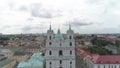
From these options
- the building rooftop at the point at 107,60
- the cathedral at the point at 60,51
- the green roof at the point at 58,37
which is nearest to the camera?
the cathedral at the point at 60,51

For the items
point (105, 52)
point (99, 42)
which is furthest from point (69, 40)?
point (99, 42)

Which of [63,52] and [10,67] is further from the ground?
[63,52]

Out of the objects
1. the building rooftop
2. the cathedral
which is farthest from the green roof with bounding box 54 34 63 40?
the building rooftop

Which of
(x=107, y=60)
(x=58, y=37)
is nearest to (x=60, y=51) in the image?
(x=58, y=37)

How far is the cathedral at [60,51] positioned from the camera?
49.7 meters

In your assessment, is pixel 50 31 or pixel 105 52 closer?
pixel 50 31

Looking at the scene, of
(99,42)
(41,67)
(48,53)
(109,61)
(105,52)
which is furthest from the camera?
(99,42)

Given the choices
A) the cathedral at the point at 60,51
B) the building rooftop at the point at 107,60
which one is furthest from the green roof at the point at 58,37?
the building rooftop at the point at 107,60

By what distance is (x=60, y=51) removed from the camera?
5003 centimetres

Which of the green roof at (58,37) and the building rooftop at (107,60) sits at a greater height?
the green roof at (58,37)

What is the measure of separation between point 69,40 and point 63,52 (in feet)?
7.59

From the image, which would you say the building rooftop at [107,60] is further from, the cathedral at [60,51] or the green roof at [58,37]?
the green roof at [58,37]

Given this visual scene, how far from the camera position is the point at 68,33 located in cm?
5012

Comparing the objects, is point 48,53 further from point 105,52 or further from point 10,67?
point 105,52
